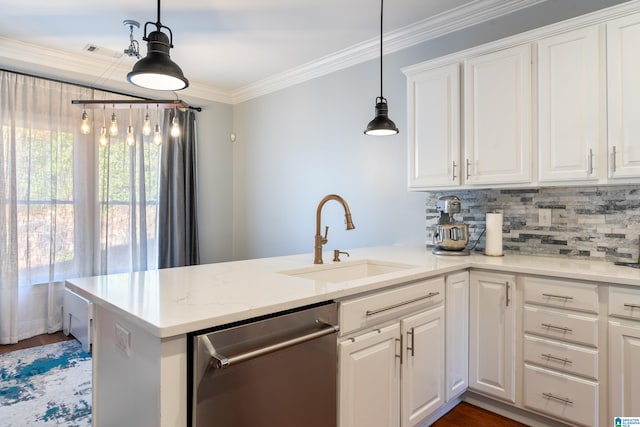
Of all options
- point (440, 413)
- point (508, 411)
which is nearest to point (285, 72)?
point (440, 413)

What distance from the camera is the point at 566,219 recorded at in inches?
91.4

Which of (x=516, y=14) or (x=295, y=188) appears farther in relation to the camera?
(x=295, y=188)

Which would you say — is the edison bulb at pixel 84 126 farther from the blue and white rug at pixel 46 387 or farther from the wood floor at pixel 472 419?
the wood floor at pixel 472 419

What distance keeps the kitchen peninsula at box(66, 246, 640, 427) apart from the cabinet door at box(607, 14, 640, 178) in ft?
1.83

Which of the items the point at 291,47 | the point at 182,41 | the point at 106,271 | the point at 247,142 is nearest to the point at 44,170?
the point at 106,271

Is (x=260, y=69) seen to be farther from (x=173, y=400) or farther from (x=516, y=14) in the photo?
(x=173, y=400)

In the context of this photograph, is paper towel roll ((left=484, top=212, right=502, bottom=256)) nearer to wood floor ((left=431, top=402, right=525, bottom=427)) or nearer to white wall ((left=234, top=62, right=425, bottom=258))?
white wall ((left=234, top=62, right=425, bottom=258))

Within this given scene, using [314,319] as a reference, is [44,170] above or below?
above

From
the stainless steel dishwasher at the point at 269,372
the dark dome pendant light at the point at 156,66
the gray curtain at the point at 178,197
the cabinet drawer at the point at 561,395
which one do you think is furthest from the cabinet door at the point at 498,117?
the gray curtain at the point at 178,197

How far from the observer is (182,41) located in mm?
3293

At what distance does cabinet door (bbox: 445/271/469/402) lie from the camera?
2.06m

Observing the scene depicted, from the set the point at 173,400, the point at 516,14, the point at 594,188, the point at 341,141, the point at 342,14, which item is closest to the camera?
the point at 173,400

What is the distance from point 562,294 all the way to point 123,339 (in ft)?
6.52

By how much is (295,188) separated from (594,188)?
2.73 meters
